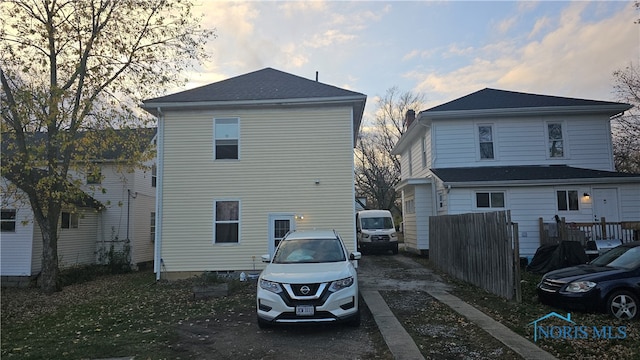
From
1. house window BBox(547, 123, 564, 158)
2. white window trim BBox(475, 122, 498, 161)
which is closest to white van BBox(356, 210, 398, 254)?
white window trim BBox(475, 122, 498, 161)

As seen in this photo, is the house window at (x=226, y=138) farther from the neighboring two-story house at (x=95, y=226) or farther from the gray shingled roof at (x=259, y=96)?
the neighboring two-story house at (x=95, y=226)

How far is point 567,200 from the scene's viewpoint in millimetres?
15805

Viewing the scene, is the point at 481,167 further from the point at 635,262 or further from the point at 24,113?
the point at 24,113

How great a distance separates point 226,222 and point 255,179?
1729mm

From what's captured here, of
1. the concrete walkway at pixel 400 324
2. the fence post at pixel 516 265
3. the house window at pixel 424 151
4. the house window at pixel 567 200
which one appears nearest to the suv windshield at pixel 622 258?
the fence post at pixel 516 265

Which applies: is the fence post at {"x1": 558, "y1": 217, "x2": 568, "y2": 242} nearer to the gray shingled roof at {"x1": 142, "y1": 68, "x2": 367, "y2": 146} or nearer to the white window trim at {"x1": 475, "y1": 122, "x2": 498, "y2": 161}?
the white window trim at {"x1": 475, "y1": 122, "x2": 498, "y2": 161}

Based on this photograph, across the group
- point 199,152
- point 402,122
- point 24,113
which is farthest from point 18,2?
point 402,122

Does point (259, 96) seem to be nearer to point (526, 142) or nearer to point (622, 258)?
point (622, 258)

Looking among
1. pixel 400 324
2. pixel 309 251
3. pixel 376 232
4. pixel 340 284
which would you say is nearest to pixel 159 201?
pixel 309 251

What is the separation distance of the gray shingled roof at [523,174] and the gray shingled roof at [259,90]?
5.63 metres

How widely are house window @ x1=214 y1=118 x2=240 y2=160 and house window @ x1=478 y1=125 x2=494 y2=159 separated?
10.3 m

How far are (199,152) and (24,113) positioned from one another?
5.04 m

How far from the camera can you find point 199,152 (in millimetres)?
14086

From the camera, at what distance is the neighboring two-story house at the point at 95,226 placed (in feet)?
50.6
